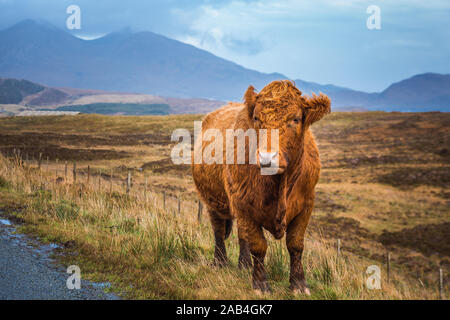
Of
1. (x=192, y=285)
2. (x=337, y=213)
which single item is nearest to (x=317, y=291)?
(x=192, y=285)

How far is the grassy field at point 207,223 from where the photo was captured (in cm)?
492

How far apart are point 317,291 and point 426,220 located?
54.2ft

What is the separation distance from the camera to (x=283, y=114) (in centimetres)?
366

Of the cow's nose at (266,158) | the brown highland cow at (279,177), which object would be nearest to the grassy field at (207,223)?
the brown highland cow at (279,177)

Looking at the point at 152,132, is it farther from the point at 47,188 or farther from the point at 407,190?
the point at 47,188

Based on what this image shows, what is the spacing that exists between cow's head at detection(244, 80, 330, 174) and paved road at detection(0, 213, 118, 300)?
2587 mm

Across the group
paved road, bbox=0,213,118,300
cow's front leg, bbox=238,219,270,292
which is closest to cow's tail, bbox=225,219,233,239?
cow's front leg, bbox=238,219,270,292

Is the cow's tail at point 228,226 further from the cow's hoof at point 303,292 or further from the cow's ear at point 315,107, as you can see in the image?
the cow's ear at point 315,107

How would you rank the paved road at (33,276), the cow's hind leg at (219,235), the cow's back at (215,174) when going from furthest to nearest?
the cow's hind leg at (219,235) < the cow's back at (215,174) < the paved road at (33,276)

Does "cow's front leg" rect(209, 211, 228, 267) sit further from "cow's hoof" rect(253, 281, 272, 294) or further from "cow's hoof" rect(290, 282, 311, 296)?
"cow's hoof" rect(290, 282, 311, 296)

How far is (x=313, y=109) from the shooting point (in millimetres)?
3838

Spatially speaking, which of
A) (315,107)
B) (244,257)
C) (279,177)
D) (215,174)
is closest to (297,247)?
(279,177)

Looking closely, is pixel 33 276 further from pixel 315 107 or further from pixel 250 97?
pixel 315 107

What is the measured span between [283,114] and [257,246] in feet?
5.21
